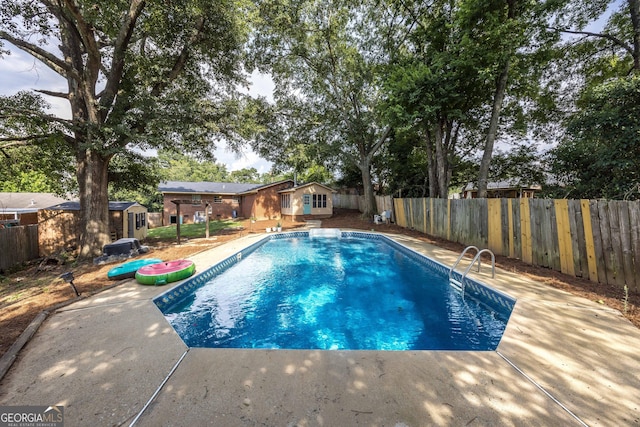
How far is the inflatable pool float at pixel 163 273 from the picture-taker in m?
5.30

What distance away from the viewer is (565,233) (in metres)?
5.34

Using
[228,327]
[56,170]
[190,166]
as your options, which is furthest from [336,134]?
[190,166]

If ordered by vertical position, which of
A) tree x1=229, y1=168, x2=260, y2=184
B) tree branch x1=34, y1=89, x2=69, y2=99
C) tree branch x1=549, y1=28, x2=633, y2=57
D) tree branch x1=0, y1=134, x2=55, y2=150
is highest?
tree x1=229, y1=168, x2=260, y2=184

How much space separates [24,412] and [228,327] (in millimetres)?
2554

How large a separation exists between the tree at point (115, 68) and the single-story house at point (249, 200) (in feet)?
34.8

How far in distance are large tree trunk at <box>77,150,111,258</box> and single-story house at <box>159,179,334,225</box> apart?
1085 cm

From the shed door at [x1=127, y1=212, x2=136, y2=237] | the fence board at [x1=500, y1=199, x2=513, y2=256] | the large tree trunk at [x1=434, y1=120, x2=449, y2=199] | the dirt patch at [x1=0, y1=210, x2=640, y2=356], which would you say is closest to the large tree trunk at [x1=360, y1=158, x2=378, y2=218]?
the large tree trunk at [x1=434, y1=120, x2=449, y2=199]

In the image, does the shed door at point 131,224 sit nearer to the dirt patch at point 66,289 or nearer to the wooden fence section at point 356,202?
the dirt patch at point 66,289

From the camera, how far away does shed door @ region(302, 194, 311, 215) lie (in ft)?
66.4

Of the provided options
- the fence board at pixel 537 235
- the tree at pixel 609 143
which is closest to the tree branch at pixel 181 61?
the fence board at pixel 537 235

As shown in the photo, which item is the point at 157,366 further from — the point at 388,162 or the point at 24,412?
the point at 388,162

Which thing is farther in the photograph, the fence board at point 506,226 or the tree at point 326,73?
the tree at point 326,73

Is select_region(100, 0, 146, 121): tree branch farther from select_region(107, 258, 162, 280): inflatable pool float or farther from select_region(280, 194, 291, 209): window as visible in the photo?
select_region(280, 194, 291, 209): window

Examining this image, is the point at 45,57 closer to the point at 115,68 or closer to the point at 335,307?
the point at 115,68
